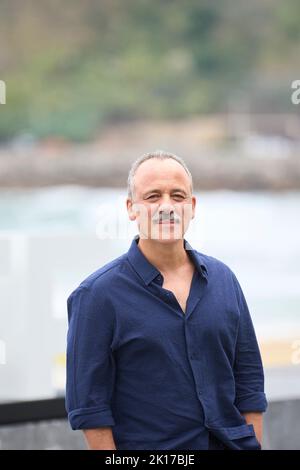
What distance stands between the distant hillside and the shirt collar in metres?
1.32

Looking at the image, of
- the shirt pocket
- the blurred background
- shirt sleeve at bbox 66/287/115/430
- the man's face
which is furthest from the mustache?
the blurred background

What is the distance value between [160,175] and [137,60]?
1438mm

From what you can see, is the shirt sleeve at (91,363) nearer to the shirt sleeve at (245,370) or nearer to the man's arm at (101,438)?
the man's arm at (101,438)

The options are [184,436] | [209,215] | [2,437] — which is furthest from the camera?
[209,215]

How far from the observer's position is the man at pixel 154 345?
149 cm

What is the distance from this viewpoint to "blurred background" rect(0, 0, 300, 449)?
110 inches

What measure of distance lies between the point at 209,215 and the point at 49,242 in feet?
1.89

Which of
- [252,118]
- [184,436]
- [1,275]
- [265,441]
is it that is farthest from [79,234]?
[184,436]

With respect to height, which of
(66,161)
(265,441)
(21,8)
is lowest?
(265,441)

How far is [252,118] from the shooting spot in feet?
9.65

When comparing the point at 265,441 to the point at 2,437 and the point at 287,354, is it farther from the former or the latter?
the point at 2,437

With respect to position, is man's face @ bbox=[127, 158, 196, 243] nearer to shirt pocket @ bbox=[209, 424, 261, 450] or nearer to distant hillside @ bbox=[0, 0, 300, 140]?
shirt pocket @ bbox=[209, 424, 261, 450]

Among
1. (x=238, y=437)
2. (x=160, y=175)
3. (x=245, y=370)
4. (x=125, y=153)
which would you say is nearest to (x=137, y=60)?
(x=125, y=153)

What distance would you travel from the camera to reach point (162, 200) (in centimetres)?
152
